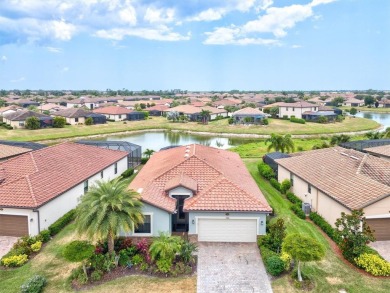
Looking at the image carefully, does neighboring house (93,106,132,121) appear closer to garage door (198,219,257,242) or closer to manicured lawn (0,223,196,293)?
garage door (198,219,257,242)

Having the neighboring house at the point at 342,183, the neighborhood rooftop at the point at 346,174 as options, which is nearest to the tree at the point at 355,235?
the neighboring house at the point at 342,183

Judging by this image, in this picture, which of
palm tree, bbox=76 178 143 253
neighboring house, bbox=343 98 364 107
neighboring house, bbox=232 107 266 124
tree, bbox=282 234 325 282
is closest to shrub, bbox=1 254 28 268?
palm tree, bbox=76 178 143 253

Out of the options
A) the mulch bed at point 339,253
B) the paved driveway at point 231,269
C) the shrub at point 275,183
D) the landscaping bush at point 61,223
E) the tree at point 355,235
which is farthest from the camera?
the shrub at point 275,183

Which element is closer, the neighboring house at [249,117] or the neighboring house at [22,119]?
the neighboring house at [22,119]

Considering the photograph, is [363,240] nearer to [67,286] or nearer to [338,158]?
[338,158]

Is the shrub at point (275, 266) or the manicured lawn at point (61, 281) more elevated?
the shrub at point (275, 266)

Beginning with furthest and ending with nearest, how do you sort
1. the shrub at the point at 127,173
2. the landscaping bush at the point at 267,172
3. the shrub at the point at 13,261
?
the shrub at the point at 127,173
the landscaping bush at the point at 267,172
the shrub at the point at 13,261

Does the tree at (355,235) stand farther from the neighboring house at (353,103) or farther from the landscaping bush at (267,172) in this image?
the neighboring house at (353,103)

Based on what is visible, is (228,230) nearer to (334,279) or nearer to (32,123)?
(334,279)
